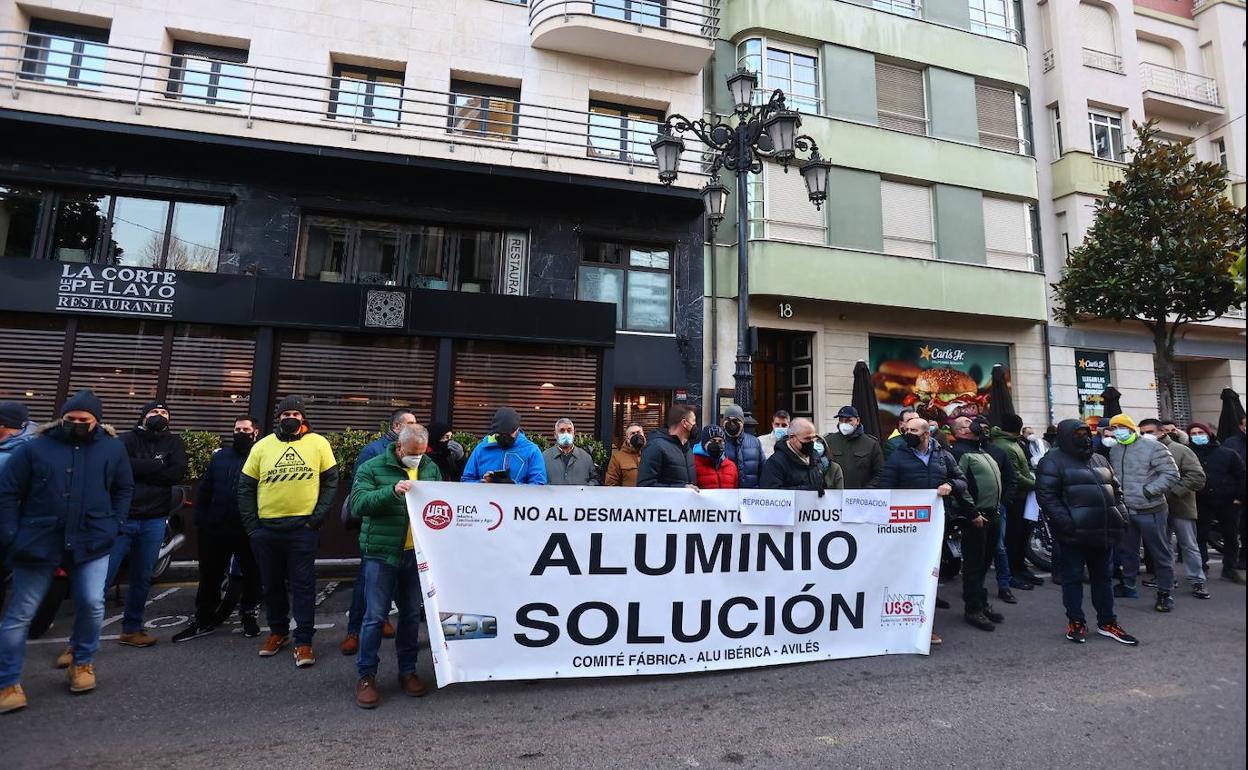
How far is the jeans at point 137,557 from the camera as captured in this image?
5469 millimetres

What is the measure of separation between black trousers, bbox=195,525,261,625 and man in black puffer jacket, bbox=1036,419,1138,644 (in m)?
7.24

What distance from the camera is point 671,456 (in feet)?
18.7

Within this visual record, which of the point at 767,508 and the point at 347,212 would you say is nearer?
the point at 767,508

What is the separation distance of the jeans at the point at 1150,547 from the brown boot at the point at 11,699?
30.1 ft

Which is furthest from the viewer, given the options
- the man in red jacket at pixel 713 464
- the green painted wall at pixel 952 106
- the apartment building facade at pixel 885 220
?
the green painted wall at pixel 952 106

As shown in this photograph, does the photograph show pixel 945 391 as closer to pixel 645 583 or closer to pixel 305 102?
pixel 645 583

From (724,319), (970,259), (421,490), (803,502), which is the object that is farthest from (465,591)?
(970,259)

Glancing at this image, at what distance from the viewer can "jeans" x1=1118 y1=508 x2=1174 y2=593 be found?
6539 mm

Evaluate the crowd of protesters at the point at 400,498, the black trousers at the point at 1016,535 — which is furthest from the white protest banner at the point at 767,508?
the black trousers at the point at 1016,535

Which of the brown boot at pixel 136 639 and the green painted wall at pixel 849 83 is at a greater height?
the green painted wall at pixel 849 83

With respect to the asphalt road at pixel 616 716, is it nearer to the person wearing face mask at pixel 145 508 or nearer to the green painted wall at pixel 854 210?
the person wearing face mask at pixel 145 508

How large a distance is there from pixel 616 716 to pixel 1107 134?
21200mm

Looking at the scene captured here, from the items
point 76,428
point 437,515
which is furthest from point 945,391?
point 76,428

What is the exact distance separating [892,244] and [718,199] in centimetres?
760
